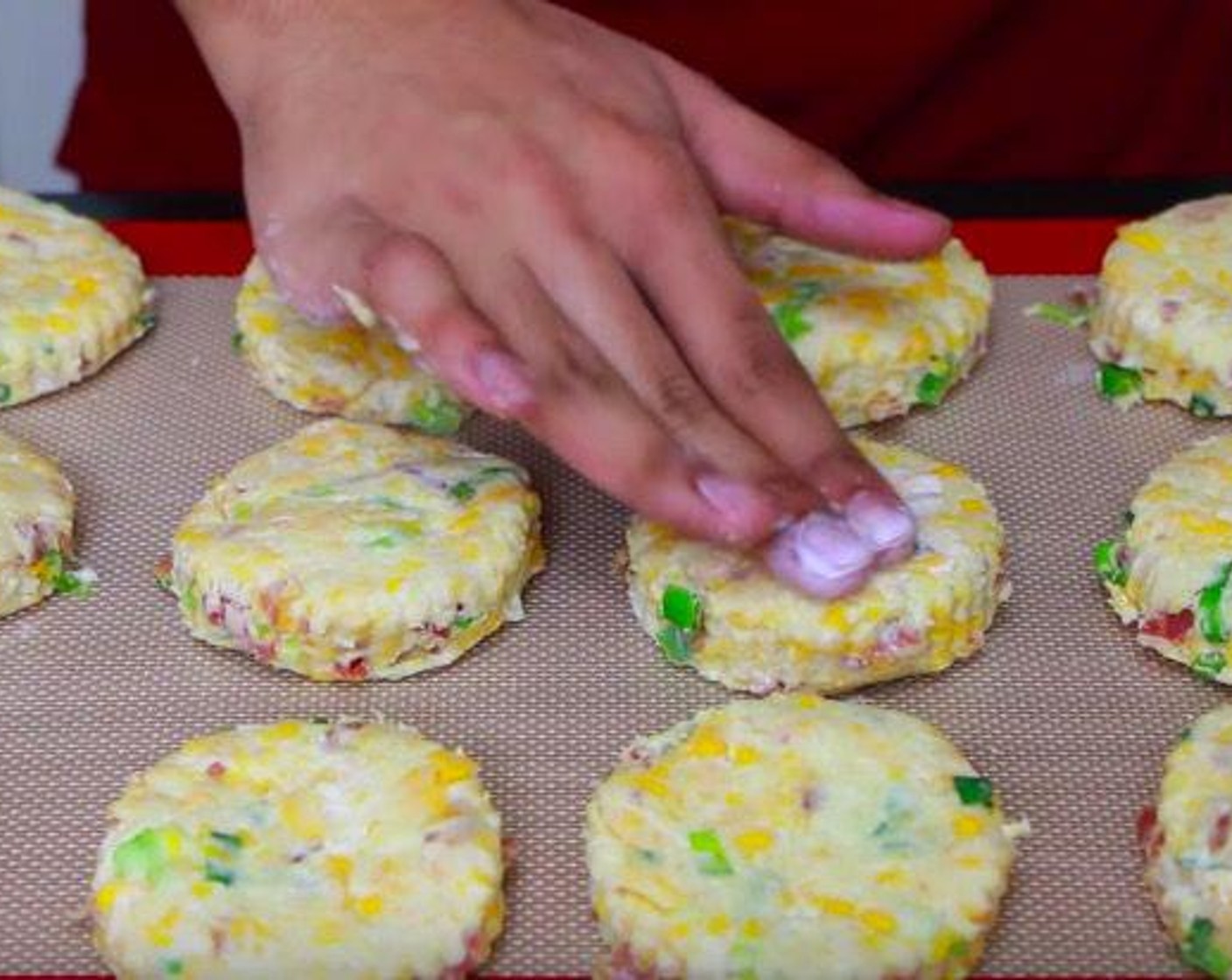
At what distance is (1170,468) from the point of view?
198 centimetres

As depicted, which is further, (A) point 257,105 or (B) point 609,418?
(A) point 257,105

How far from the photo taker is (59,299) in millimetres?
2166

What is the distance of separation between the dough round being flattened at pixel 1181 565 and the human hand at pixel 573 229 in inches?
8.0

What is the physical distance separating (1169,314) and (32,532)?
1008 millimetres

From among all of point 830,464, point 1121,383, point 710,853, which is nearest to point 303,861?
point 710,853

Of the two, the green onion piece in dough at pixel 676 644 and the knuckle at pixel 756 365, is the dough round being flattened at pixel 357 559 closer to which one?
the green onion piece in dough at pixel 676 644

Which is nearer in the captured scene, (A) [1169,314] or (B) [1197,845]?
(B) [1197,845]

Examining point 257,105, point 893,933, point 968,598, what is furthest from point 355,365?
point 893,933

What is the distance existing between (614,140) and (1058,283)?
58 cm

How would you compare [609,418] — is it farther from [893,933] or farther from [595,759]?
[893,933]

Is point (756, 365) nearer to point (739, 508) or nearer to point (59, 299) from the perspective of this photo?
point (739, 508)

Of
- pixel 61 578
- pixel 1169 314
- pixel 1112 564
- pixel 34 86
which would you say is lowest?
pixel 34 86

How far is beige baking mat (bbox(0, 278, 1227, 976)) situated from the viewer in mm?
1673

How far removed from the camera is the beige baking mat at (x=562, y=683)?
1.67 m
